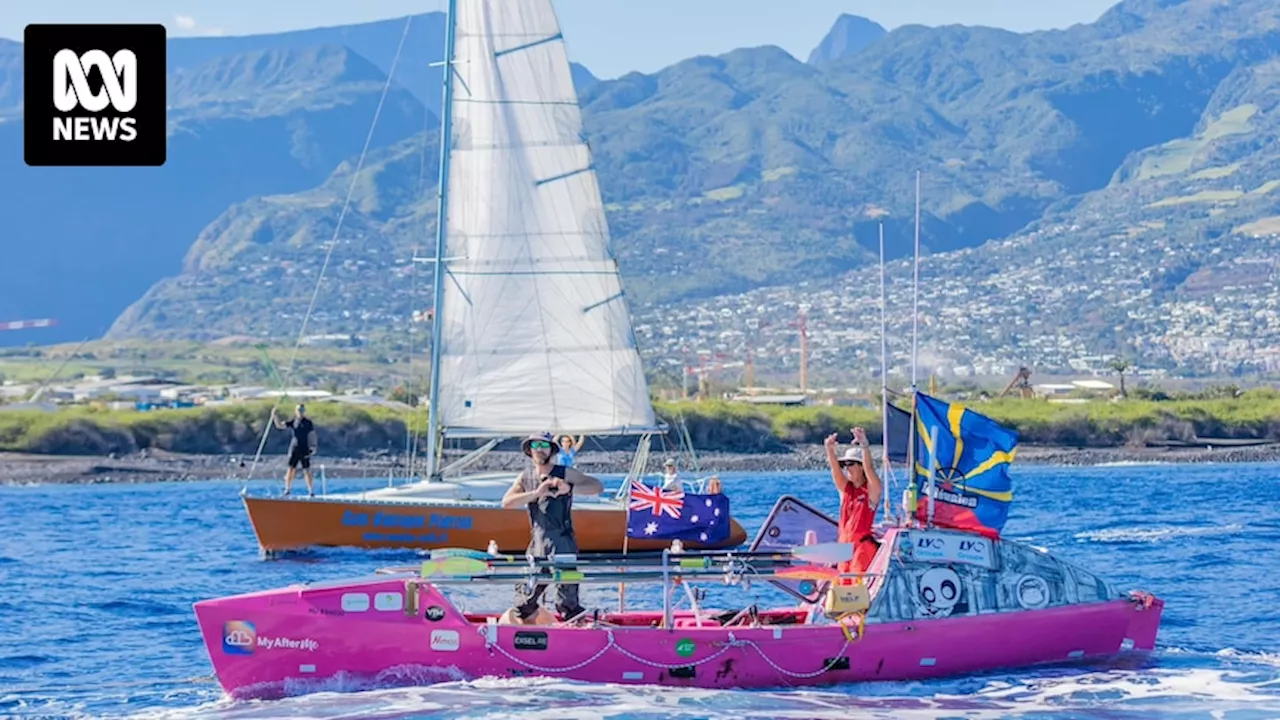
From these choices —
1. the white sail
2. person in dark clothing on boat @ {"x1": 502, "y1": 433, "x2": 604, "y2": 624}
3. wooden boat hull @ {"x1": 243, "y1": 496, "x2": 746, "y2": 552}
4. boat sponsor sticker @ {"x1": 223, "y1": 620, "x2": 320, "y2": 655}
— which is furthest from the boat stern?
the white sail

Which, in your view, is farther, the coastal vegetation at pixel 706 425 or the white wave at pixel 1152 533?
the coastal vegetation at pixel 706 425

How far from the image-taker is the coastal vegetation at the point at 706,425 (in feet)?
289

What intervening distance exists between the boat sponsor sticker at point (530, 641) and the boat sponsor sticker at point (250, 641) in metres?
2.31

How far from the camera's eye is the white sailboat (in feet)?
152

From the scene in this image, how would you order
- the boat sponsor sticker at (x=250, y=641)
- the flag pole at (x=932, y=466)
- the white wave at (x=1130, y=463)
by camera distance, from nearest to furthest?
the boat sponsor sticker at (x=250, y=641), the flag pole at (x=932, y=466), the white wave at (x=1130, y=463)

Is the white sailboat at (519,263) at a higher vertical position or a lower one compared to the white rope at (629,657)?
higher

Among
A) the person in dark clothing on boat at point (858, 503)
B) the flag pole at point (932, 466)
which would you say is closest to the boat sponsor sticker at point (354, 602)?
the person in dark clothing on boat at point (858, 503)

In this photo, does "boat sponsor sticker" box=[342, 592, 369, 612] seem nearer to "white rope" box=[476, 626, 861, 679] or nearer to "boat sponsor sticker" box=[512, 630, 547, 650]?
"white rope" box=[476, 626, 861, 679]

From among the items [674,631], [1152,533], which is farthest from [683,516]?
[1152,533]

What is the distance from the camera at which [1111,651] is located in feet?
89.8

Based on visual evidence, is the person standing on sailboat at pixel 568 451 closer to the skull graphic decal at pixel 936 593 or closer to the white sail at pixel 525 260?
the white sail at pixel 525 260

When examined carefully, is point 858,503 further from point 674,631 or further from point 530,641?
point 530,641

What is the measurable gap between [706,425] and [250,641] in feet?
230

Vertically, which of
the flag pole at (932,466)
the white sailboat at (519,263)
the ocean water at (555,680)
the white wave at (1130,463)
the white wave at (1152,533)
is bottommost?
the ocean water at (555,680)
